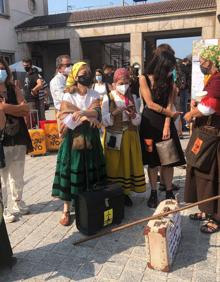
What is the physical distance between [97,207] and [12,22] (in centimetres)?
1884

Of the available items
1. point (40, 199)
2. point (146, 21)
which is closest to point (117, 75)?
point (40, 199)

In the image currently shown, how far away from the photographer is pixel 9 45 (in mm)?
19312

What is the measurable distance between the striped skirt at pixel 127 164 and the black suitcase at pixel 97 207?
1.20 ft

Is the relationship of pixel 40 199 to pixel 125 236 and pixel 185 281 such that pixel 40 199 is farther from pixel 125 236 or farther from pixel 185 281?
pixel 185 281

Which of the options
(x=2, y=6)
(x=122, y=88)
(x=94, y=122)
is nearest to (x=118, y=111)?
(x=122, y=88)

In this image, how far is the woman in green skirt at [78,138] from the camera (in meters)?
3.44

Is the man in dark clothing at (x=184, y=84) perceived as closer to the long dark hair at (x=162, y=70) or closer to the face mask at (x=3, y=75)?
the long dark hair at (x=162, y=70)

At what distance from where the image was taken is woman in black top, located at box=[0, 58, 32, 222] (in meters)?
3.52

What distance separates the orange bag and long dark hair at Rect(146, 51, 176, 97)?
387cm

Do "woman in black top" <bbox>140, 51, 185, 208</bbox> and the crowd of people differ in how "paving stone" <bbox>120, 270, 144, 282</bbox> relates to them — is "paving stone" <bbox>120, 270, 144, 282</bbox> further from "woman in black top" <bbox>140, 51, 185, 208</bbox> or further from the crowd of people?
"woman in black top" <bbox>140, 51, 185, 208</bbox>

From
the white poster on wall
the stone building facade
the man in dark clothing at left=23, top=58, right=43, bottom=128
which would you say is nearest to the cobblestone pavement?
the white poster on wall

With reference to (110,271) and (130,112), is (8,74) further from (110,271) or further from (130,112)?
(110,271)

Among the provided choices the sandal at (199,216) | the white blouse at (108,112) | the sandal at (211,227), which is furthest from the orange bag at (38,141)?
the sandal at (211,227)

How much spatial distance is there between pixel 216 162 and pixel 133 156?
3.36ft
